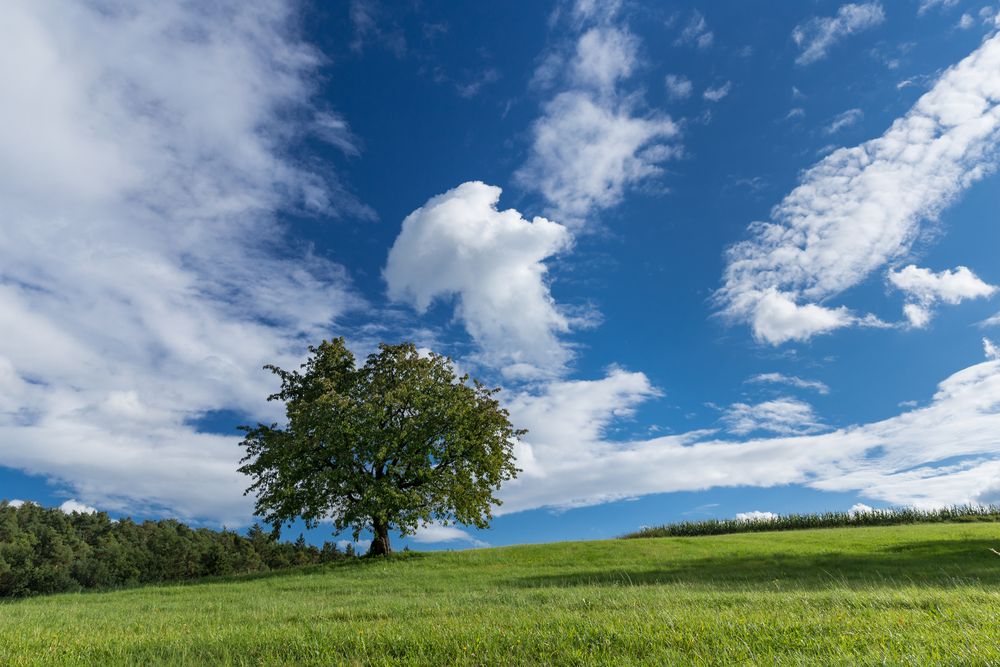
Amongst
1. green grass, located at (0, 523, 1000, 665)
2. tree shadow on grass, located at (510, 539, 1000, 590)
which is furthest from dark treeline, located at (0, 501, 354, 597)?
green grass, located at (0, 523, 1000, 665)

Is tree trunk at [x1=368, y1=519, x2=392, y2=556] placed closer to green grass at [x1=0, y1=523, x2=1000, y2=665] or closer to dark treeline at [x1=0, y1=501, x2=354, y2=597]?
green grass at [x1=0, y1=523, x2=1000, y2=665]

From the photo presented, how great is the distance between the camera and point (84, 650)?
30.6ft

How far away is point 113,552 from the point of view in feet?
346

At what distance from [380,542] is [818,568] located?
91.5 ft

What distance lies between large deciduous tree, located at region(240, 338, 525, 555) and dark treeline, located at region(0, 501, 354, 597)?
154 feet

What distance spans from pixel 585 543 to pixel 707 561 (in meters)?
11.3

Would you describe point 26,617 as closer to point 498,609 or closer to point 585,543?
point 498,609

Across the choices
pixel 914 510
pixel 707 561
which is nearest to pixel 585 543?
pixel 707 561

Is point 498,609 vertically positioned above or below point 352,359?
below

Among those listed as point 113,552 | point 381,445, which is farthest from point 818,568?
point 113,552

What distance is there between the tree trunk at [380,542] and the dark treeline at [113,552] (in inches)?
1762

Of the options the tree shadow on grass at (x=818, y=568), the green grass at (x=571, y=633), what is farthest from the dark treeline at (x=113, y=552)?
the green grass at (x=571, y=633)

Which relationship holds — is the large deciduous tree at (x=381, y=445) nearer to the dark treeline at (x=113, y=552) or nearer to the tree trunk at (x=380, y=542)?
the tree trunk at (x=380, y=542)

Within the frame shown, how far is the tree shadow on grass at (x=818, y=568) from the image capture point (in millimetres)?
23297
